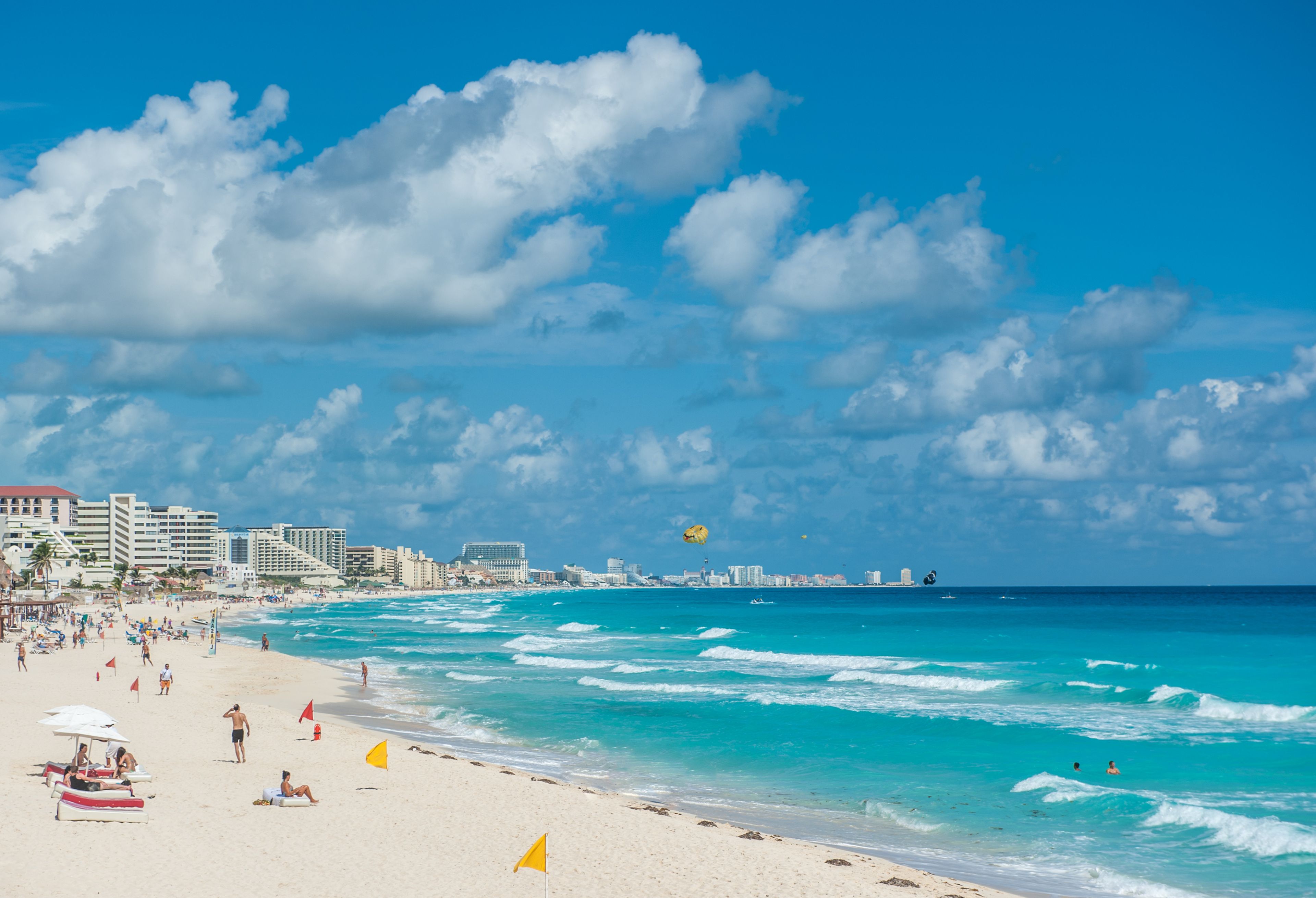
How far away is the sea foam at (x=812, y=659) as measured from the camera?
47281 millimetres

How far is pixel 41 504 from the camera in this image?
499 feet

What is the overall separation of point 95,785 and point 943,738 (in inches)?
806

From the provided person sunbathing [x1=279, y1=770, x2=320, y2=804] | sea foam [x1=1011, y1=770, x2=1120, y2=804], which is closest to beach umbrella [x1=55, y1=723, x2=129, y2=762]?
person sunbathing [x1=279, y1=770, x2=320, y2=804]

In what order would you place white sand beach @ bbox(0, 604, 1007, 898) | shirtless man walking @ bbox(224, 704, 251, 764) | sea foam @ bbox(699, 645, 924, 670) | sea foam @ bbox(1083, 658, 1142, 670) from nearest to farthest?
white sand beach @ bbox(0, 604, 1007, 898) → shirtless man walking @ bbox(224, 704, 251, 764) → sea foam @ bbox(1083, 658, 1142, 670) → sea foam @ bbox(699, 645, 924, 670)

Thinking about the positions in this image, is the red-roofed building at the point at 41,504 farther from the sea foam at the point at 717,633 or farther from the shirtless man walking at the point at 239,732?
the shirtless man walking at the point at 239,732

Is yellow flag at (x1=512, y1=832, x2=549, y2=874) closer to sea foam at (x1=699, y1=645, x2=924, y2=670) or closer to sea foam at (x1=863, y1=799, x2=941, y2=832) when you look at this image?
sea foam at (x1=863, y1=799, x2=941, y2=832)

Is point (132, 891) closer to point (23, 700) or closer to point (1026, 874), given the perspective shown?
point (1026, 874)

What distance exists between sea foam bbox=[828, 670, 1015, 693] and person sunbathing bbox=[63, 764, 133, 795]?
29380 millimetres

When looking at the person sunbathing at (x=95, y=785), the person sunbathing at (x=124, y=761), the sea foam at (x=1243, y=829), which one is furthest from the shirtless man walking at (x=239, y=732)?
the sea foam at (x=1243, y=829)

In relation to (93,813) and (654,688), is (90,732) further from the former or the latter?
(654,688)

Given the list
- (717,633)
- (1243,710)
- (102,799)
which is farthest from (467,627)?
(102,799)

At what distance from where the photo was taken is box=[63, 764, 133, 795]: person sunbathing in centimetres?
1512

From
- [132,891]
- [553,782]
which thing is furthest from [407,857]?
[553,782]

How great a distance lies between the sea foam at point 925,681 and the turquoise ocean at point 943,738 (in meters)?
0.17
